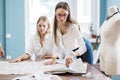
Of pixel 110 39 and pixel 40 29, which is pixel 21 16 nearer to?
pixel 40 29

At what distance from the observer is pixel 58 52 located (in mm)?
2258

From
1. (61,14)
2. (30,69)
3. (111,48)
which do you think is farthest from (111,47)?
(30,69)

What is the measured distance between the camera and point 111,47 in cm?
220

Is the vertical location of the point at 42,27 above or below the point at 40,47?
above

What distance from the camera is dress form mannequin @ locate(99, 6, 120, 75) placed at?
2154mm

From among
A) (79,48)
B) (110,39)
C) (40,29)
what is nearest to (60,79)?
(79,48)

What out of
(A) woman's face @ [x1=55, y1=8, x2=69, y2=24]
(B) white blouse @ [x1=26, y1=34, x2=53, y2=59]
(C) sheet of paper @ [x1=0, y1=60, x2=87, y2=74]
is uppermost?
(A) woman's face @ [x1=55, y1=8, x2=69, y2=24]

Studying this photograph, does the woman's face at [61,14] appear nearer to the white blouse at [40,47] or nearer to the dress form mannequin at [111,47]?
the dress form mannequin at [111,47]

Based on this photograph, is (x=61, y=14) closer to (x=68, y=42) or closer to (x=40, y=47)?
(x=68, y=42)

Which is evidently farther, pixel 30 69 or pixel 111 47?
pixel 111 47

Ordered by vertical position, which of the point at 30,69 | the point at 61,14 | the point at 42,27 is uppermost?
the point at 61,14

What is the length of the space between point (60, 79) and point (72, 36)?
2.74 feet

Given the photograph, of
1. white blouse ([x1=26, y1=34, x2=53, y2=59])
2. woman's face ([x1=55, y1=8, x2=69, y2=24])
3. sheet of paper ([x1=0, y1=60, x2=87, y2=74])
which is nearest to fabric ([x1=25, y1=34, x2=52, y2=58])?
white blouse ([x1=26, y1=34, x2=53, y2=59])

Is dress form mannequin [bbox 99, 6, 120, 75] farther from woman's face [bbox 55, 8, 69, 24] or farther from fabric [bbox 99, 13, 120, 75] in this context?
woman's face [bbox 55, 8, 69, 24]
